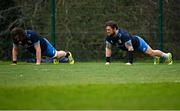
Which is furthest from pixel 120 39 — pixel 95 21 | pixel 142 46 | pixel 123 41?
pixel 95 21

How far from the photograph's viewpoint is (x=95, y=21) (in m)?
18.2

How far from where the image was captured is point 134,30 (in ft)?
59.1

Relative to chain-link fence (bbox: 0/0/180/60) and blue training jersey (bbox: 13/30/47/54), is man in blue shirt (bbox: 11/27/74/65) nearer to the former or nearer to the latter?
blue training jersey (bbox: 13/30/47/54)

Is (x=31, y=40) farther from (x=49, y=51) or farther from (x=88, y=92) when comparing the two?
(x=88, y=92)

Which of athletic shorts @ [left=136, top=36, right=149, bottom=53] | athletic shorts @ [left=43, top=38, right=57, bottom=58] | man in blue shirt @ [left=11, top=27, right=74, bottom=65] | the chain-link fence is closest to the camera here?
man in blue shirt @ [left=11, top=27, right=74, bottom=65]

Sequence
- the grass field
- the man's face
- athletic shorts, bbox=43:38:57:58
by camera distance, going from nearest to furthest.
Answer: the grass field, the man's face, athletic shorts, bbox=43:38:57:58

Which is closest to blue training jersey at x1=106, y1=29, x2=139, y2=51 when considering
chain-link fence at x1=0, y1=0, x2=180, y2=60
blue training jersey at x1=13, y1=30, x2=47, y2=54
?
blue training jersey at x1=13, y1=30, x2=47, y2=54

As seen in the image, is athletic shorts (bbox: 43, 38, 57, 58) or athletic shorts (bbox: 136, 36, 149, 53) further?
athletic shorts (bbox: 43, 38, 57, 58)

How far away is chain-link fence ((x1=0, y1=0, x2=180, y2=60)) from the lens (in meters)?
17.9

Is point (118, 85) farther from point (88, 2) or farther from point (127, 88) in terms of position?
point (88, 2)

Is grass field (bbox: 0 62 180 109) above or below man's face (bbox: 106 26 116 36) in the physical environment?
below

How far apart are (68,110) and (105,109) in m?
0.37

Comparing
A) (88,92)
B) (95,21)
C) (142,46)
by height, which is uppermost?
(95,21)

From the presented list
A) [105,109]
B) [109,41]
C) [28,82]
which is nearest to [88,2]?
[109,41]
